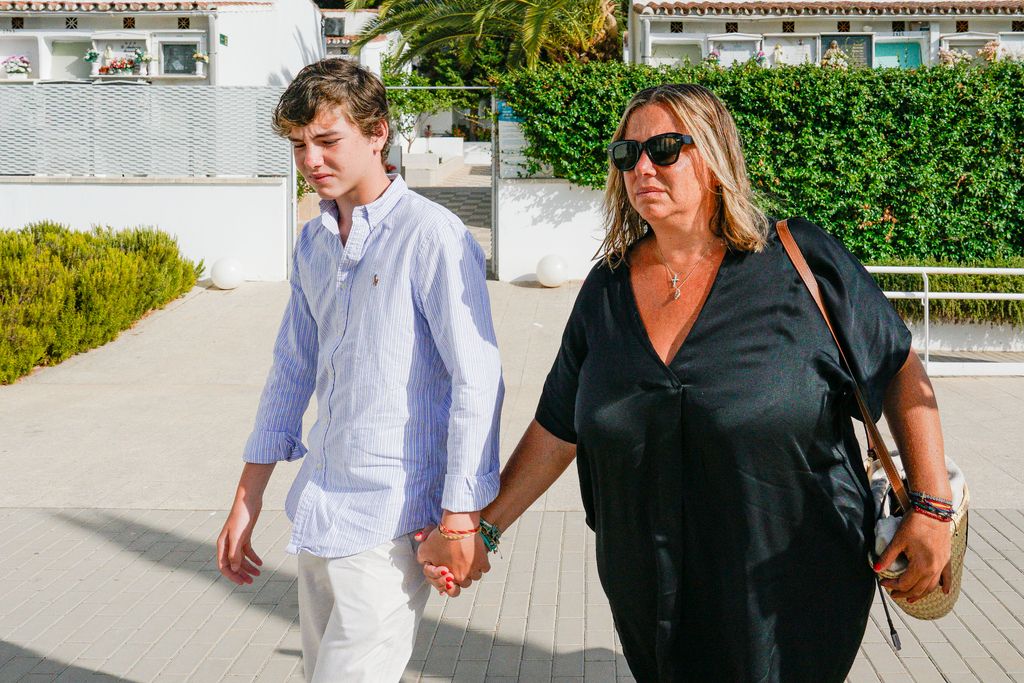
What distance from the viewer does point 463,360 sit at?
95.7 inches

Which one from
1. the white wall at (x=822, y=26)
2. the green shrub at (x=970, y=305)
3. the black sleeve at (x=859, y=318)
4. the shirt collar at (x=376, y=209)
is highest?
the white wall at (x=822, y=26)

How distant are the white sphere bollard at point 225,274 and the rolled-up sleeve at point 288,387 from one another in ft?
38.8

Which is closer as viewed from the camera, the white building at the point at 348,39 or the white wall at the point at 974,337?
the white wall at the point at 974,337

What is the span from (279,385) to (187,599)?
7.82ft

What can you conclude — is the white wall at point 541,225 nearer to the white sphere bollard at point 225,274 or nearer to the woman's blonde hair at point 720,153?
the white sphere bollard at point 225,274

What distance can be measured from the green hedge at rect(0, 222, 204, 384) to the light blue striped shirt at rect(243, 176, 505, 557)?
25.9 ft

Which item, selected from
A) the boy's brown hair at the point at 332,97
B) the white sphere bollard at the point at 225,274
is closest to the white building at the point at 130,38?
the white sphere bollard at the point at 225,274

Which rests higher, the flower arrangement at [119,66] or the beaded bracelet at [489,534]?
the flower arrangement at [119,66]

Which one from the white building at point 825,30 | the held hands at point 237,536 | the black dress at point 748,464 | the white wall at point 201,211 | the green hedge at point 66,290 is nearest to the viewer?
the black dress at point 748,464

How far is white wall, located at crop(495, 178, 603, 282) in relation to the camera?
15.1m

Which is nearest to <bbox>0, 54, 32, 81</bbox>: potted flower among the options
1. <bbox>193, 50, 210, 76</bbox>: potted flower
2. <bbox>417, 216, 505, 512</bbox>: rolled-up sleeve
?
<bbox>193, 50, 210, 76</bbox>: potted flower

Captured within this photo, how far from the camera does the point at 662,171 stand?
238 centimetres

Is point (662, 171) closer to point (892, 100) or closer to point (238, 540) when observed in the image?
point (238, 540)

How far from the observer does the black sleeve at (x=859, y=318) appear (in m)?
2.30
